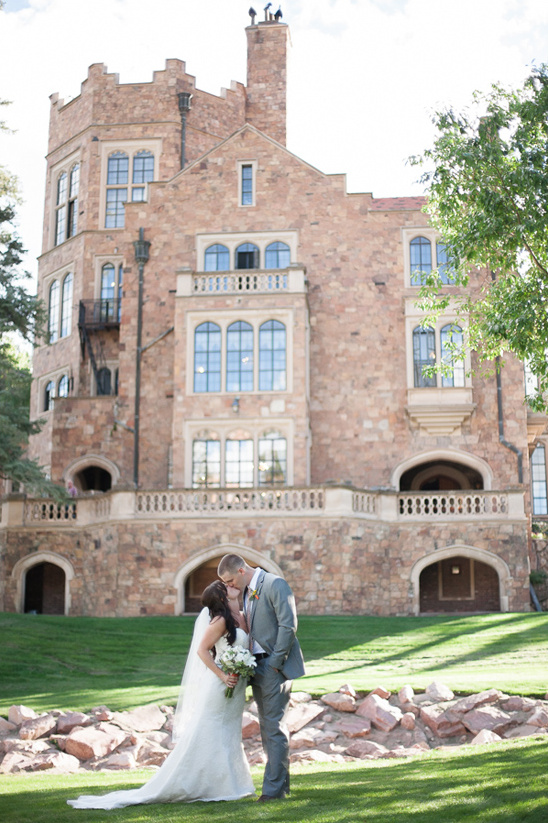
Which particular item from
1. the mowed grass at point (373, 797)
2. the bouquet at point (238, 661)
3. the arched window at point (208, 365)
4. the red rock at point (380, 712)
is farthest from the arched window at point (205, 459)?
the bouquet at point (238, 661)

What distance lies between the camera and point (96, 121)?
38.1 metres

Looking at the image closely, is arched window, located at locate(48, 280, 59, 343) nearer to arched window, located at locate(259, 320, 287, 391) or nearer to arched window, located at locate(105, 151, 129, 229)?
arched window, located at locate(105, 151, 129, 229)

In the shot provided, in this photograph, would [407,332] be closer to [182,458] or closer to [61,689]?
[182,458]

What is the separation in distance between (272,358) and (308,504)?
5526 millimetres

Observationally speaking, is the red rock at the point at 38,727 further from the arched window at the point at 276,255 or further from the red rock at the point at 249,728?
the arched window at the point at 276,255

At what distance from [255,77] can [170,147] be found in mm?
4897

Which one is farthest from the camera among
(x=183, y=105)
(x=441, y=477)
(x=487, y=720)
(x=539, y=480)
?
(x=539, y=480)

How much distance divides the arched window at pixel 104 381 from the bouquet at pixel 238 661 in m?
27.8

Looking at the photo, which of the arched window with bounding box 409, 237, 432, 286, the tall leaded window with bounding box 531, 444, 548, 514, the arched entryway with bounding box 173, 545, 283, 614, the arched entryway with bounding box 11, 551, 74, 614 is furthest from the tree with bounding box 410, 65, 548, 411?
the tall leaded window with bounding box 531, 444, 548, 514

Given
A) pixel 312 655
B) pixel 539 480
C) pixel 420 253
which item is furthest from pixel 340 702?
pixel 539 480

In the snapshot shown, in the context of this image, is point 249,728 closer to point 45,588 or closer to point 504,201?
point 504,201

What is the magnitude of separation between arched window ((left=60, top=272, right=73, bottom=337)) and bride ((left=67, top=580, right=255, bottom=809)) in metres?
29.1

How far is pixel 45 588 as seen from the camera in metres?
31.4

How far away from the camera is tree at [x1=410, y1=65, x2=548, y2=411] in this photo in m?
16.6
